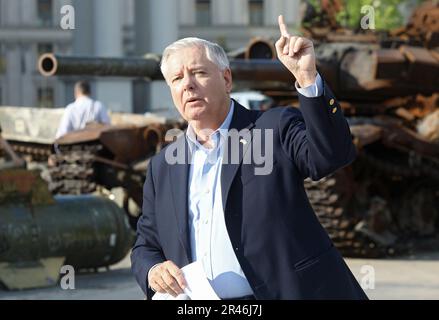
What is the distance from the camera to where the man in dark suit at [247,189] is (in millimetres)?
3648

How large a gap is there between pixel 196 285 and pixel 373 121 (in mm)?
8751

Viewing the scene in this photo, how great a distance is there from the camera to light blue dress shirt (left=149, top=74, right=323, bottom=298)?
3754 millimetres

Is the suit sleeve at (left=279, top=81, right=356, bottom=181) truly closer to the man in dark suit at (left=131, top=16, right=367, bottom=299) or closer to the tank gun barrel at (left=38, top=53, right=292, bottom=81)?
the man in dark suit at (left=131, top=16, right=367, bottom=299)

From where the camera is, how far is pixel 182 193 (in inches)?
152

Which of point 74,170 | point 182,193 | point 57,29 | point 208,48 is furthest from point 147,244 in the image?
point 57,29

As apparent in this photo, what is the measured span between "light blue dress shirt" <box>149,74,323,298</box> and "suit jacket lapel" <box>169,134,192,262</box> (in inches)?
0.8

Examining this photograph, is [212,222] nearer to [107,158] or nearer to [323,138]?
[323,138]

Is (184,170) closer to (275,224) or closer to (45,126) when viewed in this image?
(275,224)

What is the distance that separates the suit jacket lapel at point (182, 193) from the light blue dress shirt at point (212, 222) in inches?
0.8

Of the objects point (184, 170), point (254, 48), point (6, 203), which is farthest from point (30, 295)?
point (184, 170)

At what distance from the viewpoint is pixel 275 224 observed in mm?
3717

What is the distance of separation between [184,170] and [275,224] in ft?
1.24

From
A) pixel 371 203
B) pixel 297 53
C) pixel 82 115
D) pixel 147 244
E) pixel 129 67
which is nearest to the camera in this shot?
pixel 297 53

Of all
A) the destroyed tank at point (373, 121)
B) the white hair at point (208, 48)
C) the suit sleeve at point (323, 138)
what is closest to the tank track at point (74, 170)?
the destroyed tank at point (373, 121)
